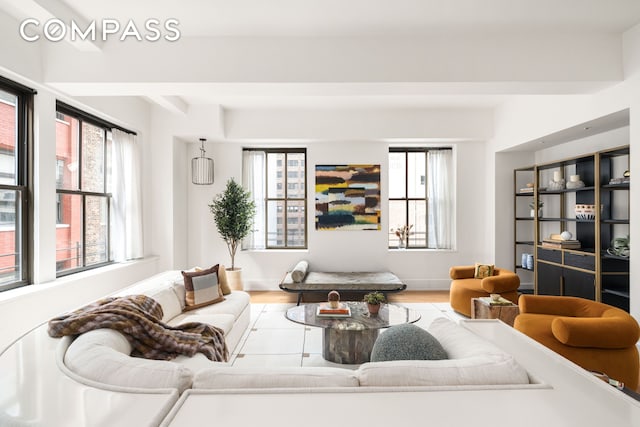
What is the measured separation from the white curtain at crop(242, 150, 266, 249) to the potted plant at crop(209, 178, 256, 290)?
1.51 feet

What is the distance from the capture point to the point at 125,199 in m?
4.79

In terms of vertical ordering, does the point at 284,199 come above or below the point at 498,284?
above

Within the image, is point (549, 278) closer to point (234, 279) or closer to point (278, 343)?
point (278, 343)

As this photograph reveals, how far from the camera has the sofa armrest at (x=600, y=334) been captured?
2.61 m

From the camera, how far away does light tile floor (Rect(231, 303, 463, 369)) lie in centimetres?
324

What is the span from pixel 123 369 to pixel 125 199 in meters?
3.97

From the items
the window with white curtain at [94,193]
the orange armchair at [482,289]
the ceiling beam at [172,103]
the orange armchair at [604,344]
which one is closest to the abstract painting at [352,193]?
the orange armchair at [482,289]

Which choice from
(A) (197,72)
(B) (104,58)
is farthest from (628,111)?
(B) (104,58)

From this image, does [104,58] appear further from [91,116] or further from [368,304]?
[368,304]

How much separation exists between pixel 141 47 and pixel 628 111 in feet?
15.0

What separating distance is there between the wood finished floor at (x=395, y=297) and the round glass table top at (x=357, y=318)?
178cm

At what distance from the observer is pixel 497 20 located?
3.09m

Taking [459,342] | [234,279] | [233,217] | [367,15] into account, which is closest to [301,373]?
[459,342]

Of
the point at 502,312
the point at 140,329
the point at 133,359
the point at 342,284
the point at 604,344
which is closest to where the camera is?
the point at 133,359
